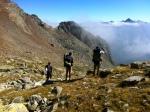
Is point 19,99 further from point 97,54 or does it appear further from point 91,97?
point 97,54

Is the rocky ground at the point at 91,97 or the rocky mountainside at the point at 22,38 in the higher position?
the rocky mountainside at the point at 22,38

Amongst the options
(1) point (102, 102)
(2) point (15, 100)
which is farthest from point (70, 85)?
(1) point (102, 102)

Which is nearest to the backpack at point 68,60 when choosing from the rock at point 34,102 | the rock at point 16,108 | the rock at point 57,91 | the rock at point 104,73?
the rock at point 104,73

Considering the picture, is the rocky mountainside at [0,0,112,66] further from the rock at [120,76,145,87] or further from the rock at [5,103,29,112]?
the rock at [5,103,29,112]

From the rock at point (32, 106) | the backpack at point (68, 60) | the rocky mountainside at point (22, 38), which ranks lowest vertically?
the rock at point (32, 106)

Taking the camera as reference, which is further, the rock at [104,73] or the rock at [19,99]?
the rock at [104,73]

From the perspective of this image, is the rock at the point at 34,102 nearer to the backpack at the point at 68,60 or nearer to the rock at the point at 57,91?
the rock at the point at 57,91

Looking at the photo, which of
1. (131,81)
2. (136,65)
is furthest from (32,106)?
(136,65)

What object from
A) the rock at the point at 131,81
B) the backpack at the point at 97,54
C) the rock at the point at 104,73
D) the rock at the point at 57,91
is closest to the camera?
the rock at the point at 131,81

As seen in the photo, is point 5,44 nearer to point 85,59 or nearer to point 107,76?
point 85,59


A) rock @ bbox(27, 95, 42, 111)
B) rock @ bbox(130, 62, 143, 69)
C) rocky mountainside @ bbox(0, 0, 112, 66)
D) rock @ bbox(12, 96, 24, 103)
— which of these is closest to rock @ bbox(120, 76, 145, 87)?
rock @ bbox(27, 95, 42, 111)

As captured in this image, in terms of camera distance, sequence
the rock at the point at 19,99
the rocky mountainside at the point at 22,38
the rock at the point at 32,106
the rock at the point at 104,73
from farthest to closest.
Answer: the rocky mountainside at the point at 22,38, the rock at the point at 104,73, the rock at the point at 19,99, the rock at the point at 32,106

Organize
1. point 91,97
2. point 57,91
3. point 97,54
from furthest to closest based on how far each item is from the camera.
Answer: point 97,54 → point 57,91 → point 91,97

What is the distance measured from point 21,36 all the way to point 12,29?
11.4 feet
